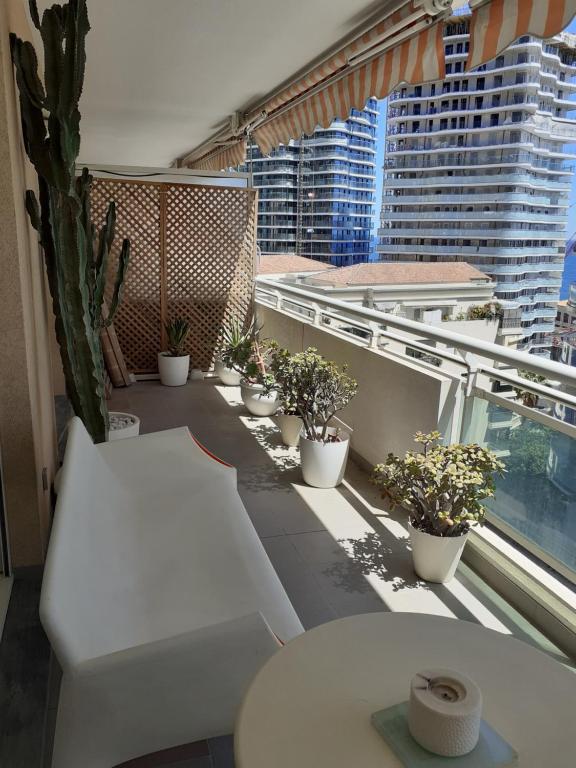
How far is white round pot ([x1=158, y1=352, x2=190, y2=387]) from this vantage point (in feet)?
20.3

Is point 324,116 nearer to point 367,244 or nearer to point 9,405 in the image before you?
point 9,405

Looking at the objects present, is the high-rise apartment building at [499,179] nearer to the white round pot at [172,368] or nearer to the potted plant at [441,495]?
the white round pot at [172,368]

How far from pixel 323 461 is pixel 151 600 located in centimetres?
193

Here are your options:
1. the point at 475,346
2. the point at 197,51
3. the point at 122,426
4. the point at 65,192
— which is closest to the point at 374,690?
the point at 475,346

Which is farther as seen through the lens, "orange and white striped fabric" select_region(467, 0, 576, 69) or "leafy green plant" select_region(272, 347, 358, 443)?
"leafy green plant" select_region(272, 347, 358, 443)

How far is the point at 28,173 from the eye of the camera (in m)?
2.99

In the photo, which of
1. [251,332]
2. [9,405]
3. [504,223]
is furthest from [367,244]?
[9,405]

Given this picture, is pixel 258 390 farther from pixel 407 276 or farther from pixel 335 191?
pixel 335 191

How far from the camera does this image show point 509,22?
2424 mm

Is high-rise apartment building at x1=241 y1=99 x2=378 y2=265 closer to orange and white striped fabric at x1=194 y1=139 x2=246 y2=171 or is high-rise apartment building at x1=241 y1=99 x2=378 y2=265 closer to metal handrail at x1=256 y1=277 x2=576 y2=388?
orange and white striped fabric at x1=194 y1=139 x2=246 y2=171

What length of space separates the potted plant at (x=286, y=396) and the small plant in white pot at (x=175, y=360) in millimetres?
2125

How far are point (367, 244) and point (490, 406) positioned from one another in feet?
60.0

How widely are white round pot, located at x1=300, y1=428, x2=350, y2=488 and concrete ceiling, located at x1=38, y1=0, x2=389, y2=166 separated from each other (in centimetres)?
260

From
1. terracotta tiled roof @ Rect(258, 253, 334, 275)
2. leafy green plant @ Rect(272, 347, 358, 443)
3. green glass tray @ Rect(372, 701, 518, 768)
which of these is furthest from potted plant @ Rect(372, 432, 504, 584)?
terracotta tiled roof @ Rect(258, 253, 334, 275)
